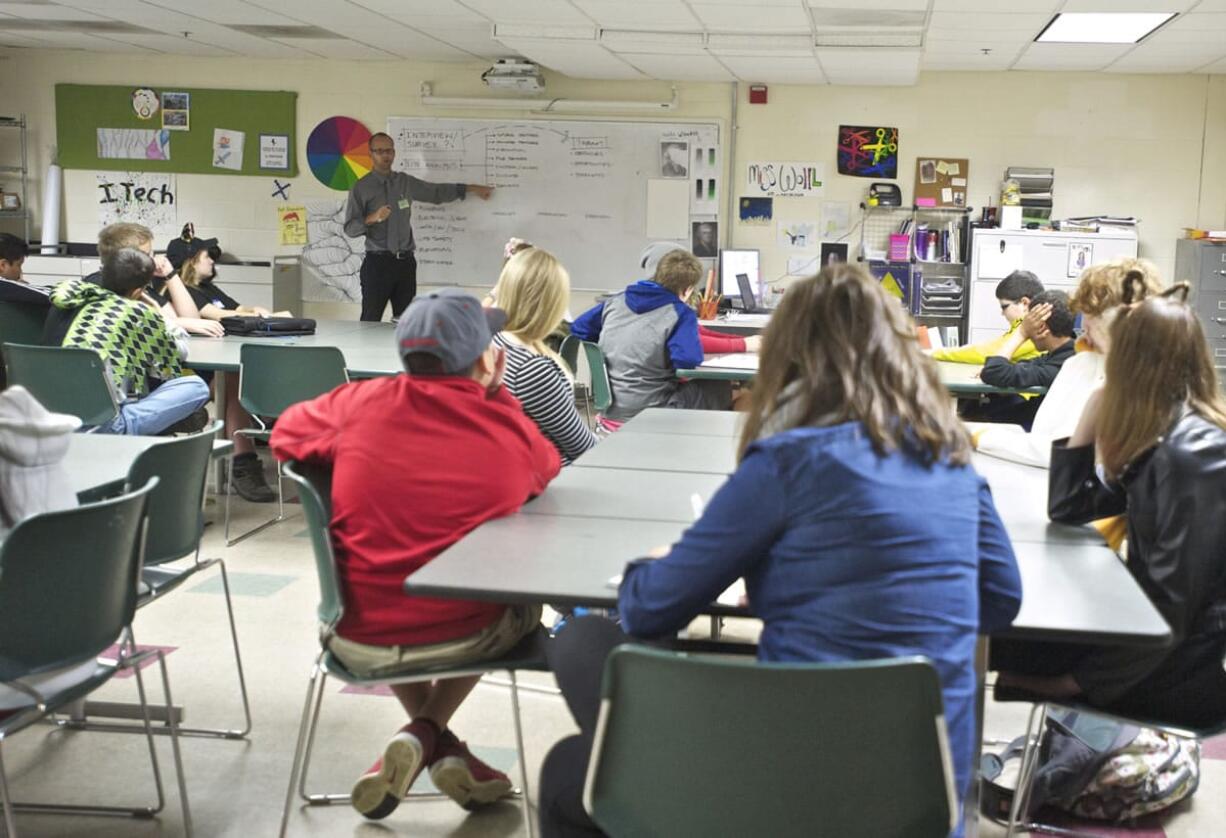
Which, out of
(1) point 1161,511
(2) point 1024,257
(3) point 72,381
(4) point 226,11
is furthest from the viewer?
(2) point 1024,257

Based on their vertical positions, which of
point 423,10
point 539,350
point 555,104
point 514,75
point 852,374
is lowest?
point 539,350

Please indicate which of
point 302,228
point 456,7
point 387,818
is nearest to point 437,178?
point 302,228

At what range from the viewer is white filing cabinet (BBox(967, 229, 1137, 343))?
791cm

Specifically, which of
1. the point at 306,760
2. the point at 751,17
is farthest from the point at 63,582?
the point at 751,17

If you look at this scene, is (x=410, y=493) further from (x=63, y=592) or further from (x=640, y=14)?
(x=640, y=14)

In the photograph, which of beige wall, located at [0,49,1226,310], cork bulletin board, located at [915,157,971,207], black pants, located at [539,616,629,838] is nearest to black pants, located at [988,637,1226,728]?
black pants, located at [539,616,629,838]

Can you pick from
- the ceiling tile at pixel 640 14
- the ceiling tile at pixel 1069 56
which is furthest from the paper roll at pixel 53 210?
the ceiling tile at pixel 1069 56

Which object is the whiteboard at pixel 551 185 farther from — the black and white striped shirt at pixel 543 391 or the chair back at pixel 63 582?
the chair back at pixel 63 582

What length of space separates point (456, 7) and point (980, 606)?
550cm

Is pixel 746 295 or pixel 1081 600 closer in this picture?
pixel 1081 600

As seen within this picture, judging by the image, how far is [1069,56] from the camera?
24.6 ft

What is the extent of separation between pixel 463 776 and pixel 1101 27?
5623 millimetres

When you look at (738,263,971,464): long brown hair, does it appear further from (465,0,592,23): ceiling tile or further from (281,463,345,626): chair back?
(465,0,592,23): ceiling tile

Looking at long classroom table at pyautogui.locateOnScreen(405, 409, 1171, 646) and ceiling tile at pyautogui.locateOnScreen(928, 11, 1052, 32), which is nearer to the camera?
long classroom table at pyautogui.locateOnScreen(405, 409, 1171, 646)
